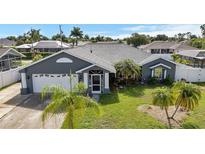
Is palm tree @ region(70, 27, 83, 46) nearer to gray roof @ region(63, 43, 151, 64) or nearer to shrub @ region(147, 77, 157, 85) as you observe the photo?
gray roof @ region(63, 43, 151, 64)

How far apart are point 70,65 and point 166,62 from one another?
34.9 feet

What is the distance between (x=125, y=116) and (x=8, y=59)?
21.7 m

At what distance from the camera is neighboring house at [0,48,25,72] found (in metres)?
26.7

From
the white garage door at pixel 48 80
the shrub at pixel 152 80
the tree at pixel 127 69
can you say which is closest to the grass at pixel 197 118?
the tree at pixel 127 69

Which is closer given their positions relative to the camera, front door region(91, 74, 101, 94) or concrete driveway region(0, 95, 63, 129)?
concrete driveway region(0, 95, 63, 129)

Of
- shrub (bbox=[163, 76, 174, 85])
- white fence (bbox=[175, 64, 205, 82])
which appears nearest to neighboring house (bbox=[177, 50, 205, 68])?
white fence (bbox=[175, 64, 205, 82])

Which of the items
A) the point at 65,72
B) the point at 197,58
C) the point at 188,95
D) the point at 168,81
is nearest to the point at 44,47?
the point at 197,58

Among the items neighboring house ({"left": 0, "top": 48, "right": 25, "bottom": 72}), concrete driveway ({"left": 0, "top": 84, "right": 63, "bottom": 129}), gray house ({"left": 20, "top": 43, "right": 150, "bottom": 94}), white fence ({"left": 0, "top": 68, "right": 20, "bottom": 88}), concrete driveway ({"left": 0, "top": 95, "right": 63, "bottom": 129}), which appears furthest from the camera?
neighboring house ({"left": 0, "top": 48, "right": 25, "bottom": 72})

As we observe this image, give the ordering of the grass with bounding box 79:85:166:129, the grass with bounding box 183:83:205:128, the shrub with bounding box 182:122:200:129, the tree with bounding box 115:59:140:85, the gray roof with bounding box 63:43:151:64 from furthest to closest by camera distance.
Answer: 1. the gray roof with bounding box 63:43:151:64
2. the tree with bounding box 115:59:140:85
3. the grass with bounding box 183:83:205:128
4. the grass with bounding box 79:85:166:129
5. the shrub with bounding box 182:122:200:129

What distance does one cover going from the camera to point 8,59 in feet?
93.2

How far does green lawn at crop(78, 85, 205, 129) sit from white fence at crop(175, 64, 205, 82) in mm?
7237

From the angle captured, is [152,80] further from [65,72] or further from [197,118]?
[197,118]
